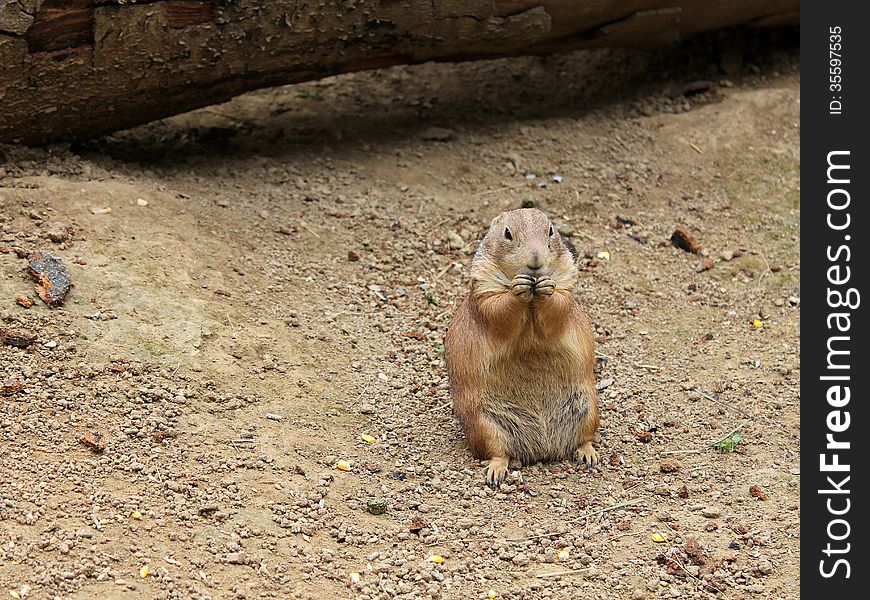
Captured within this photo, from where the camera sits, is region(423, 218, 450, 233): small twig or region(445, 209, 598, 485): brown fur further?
region(423, 218, 450, 233): small twig

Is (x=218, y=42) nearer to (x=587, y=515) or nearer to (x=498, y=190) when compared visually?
(x=498, y=190)

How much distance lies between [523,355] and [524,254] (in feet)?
1.96

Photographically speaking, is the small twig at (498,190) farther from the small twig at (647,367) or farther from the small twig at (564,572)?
the small twig at (564,572)

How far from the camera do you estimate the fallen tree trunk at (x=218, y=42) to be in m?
6.92

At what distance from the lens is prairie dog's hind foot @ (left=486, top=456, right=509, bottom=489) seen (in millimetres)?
5566

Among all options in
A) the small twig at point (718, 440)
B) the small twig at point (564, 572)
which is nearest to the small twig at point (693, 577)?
the small twig at point (564, 572)

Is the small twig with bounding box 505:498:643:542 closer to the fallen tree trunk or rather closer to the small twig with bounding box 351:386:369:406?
the small twig with bounding box 351:386:369:406

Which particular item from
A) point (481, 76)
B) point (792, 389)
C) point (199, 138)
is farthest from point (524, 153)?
point (792, 389)

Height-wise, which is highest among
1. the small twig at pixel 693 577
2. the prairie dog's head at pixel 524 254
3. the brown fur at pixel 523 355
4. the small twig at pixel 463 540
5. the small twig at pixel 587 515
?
the prairie dog's head at pixel 524 254

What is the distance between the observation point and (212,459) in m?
5.41

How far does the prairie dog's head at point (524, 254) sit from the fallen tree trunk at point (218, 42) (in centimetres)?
280

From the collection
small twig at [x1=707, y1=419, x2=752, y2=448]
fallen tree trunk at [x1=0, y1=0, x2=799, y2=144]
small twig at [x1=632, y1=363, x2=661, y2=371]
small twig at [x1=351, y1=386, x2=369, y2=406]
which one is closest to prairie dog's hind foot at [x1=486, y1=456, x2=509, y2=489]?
small twig at [x1=351, y1=386, x2=369, y2=406]

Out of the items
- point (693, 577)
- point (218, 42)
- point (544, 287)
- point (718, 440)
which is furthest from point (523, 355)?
point (218, 42)

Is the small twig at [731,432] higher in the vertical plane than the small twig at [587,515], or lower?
higher
